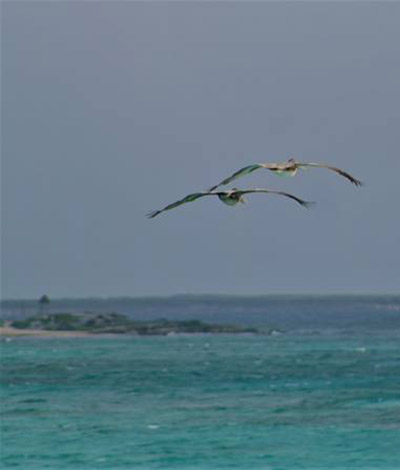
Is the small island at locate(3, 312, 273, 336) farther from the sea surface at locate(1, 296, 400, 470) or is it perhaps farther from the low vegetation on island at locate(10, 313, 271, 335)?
the sea surface at locate(1, 296, 400, 470)

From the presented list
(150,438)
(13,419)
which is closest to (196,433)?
(150,438)

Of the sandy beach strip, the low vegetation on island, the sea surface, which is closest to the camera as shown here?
the sea surface

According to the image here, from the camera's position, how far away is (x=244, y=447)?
5878cm

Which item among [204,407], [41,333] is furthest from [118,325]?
[204,407]

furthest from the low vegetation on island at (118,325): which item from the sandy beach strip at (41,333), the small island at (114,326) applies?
the sandy beach strip at (41,333)

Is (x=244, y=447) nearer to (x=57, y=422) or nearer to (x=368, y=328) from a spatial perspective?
(x=57, y=422)

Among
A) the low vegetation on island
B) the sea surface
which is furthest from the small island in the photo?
the sea surface

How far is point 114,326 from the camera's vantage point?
139375 millimetres

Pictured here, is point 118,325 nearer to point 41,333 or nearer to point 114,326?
point 114,326

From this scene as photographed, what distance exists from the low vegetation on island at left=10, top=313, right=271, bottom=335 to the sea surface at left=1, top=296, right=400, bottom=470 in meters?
23.4

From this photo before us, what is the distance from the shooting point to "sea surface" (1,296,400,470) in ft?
186

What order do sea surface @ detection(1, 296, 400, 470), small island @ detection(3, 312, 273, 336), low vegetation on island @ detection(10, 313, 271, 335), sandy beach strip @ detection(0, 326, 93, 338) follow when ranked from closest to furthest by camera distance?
sea surface @ detection(1, 296, 400, 470), sandy beach strip @ detection(0, 326, 93, 338), small island @ detection(3, 312, 273, 336), low vegetation on island @ detection(10, 313, 271, 335)

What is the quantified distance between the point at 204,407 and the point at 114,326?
70592 millimetres

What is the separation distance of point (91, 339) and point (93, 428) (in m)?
65.9
